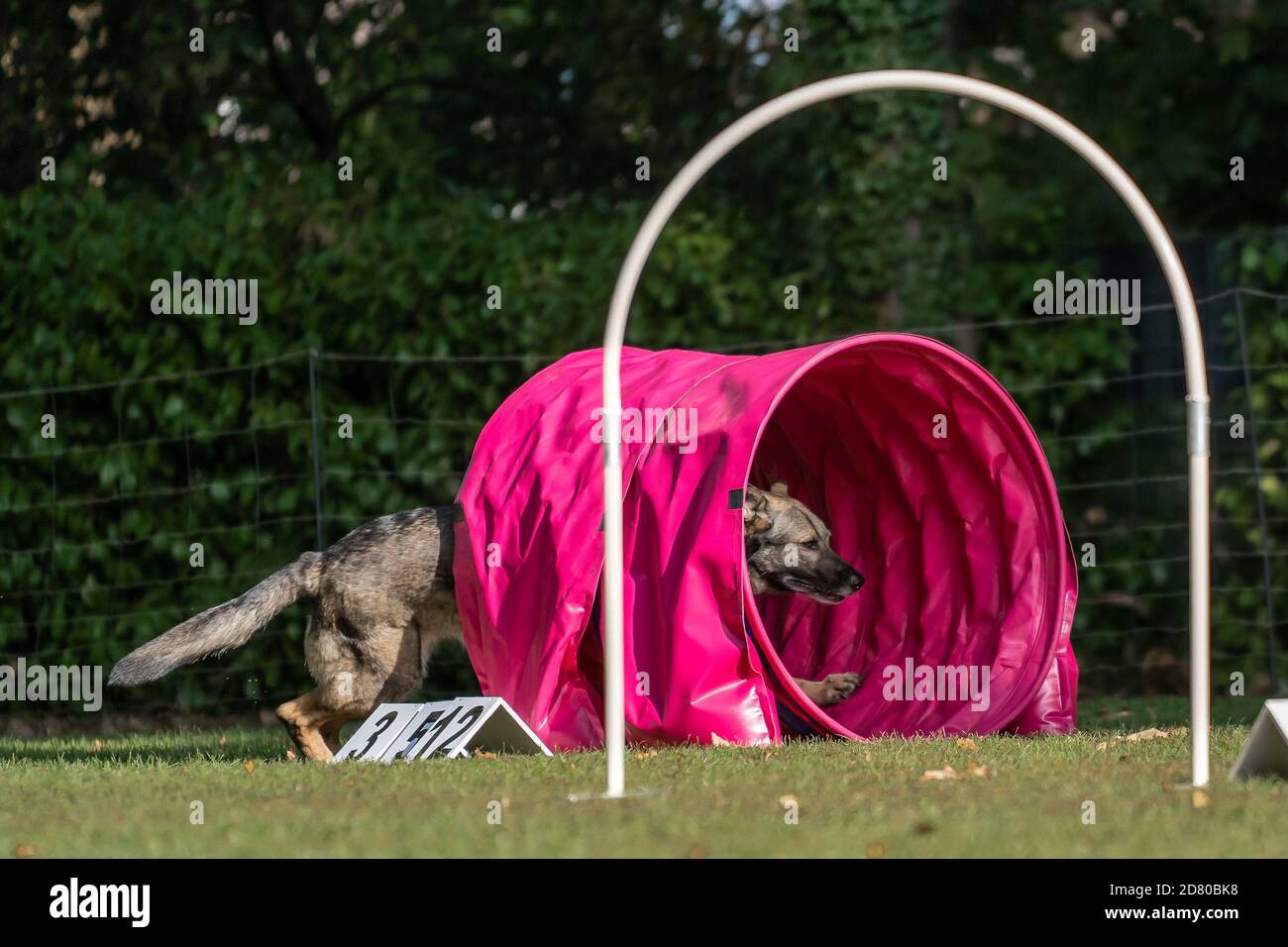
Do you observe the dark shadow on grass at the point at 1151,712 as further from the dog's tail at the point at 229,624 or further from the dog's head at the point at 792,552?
the dog's tail at the point at 229,624

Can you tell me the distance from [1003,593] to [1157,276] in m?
3.23

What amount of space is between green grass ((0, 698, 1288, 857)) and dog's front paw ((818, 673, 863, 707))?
2.64ft

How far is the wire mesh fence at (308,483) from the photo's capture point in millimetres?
8672

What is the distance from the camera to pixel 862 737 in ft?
20.2

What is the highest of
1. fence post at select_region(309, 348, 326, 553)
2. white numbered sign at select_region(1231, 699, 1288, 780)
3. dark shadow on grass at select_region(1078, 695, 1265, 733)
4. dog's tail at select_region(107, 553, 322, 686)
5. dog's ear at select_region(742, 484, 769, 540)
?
fence post at select_region(309, 348, 326, 553)

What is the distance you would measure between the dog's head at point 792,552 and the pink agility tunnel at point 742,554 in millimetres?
441

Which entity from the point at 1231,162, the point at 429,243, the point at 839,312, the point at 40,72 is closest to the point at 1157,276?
the point at 1231,162

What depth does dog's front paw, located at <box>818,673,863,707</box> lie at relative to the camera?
6.74 metres

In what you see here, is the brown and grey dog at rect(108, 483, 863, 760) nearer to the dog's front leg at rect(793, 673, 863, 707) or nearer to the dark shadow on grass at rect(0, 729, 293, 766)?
the dark shadow on grass at rect(0, 729, 293, 766)

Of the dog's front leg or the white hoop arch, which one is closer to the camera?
the white hoop arch

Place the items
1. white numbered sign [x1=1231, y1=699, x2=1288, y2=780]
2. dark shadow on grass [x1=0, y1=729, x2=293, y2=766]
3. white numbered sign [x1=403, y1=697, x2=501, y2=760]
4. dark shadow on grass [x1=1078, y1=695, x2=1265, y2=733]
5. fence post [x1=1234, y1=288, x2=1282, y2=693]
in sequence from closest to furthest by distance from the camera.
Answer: white numbered sign [x1=1231, y1=699, x2=1288, y2=780] → white numbered sign [x1=403, y1=697, x2=501, y2=760] → dark shadow on grass [x1=0, y1=729, x2=293, y2=766] → dark shadow on grass [x1=1078, y1=695, x2=1265, y2=733] → fence post [x1=1234, y1=288, x2=1282, y2=693]

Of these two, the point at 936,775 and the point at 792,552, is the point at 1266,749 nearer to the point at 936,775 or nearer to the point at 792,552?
the point at 936,775

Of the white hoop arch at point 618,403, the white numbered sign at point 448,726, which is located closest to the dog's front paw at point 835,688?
the white numbered sign at point 448,726

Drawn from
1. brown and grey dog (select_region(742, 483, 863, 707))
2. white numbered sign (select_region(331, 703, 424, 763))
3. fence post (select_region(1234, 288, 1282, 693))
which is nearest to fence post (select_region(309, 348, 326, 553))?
white numbered sign (select_region(331, 703, 424, 763))
